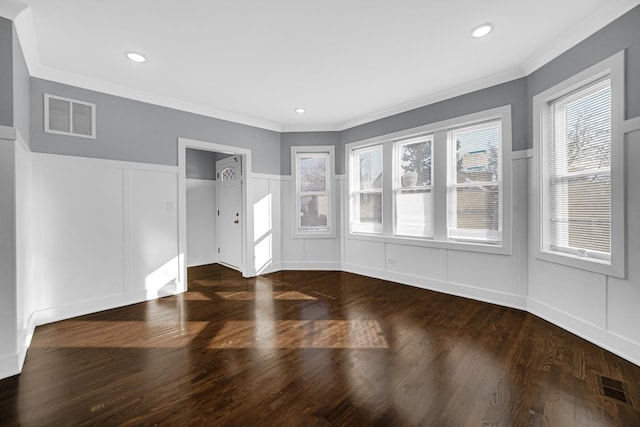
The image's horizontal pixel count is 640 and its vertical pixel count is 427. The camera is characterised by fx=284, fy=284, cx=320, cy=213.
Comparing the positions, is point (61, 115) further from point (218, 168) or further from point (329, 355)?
point (329, 355)

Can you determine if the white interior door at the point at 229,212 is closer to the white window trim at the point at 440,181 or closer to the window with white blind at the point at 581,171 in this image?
the white window trim at the point at 440,181

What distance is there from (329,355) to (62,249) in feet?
10.1

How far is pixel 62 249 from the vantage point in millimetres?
3102

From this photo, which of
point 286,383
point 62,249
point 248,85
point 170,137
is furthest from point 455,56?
point 62,249

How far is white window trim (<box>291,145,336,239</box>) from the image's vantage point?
532 cm

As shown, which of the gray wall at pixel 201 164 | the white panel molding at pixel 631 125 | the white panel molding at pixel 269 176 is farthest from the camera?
the gray wall at pixel 201 164

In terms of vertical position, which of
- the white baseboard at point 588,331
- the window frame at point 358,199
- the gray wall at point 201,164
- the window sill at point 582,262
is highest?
the gray wall at point 201,164

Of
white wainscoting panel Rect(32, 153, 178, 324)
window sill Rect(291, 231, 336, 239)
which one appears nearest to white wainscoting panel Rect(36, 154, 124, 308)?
white wainscoting panel Rect(32, 153, 178, 324)

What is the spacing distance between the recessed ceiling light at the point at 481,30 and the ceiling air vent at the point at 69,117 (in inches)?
162

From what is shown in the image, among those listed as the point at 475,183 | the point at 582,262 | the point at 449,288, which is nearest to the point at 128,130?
the point at 475,183

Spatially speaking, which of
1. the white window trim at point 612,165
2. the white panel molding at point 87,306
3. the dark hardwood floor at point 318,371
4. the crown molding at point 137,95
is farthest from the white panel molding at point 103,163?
the white window trim at point 612,165

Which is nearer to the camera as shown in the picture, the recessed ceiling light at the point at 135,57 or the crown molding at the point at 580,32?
the crown molding at the point at 580,32

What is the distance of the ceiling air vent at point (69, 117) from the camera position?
10.0 feet

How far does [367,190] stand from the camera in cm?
497
